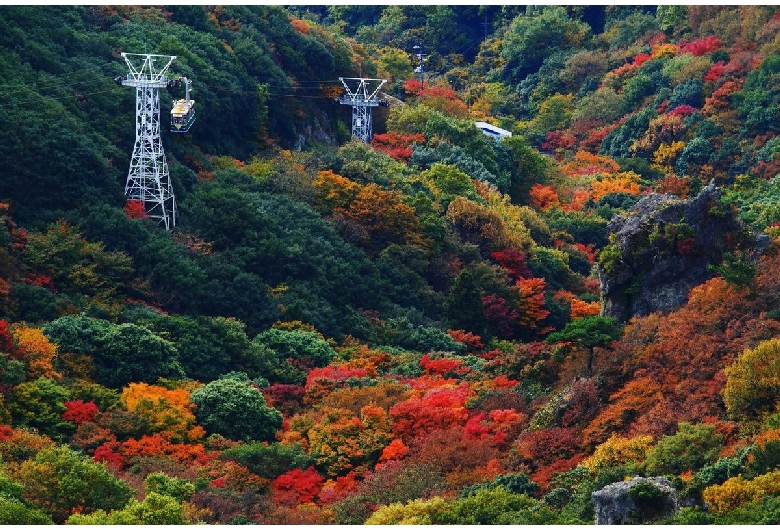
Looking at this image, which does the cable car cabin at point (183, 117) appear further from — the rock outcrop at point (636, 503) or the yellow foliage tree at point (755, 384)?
the rock outcrop at point (636, 503)

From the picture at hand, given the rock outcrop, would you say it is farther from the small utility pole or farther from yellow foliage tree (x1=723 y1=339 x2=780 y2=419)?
the small utility pole

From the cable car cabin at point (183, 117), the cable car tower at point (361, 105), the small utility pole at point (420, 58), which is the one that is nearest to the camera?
the cable car cabin at point (183, 117)

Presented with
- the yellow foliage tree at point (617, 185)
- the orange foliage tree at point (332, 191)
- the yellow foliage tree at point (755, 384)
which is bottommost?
the yellow foliage tree at point (617, 185)

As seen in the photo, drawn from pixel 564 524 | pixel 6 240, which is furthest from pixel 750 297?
pixel 6 240

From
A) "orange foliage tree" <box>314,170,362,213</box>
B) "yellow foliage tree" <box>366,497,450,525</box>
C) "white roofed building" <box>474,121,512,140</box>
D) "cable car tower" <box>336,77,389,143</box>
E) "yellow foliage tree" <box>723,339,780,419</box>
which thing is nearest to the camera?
"yellow foliage tree" <box>366,497,450,525</box>

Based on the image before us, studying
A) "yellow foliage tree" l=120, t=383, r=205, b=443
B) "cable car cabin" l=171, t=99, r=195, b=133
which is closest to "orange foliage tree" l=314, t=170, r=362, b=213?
"cable car cabin" l=171, t=99, r=195, b=133

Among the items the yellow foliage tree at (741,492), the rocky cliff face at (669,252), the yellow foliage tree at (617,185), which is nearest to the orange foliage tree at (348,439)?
the rocky cliff face at (669,252)

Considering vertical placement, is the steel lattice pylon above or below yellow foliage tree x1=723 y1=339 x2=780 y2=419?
above
